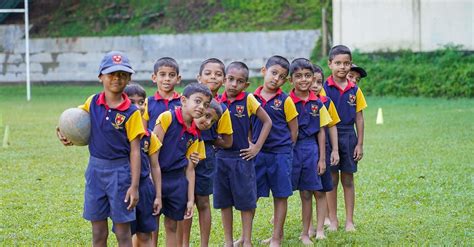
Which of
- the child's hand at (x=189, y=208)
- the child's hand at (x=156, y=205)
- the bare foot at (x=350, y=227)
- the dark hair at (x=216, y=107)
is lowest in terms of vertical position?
the bare foot at (x=350, y=227)

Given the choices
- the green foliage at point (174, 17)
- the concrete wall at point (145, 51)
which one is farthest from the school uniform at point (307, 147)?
the green foliage at point (174, 17)

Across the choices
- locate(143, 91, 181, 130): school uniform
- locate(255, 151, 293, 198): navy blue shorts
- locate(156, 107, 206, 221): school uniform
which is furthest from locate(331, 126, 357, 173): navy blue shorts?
locate(156, 107, 206, 221): school uniform

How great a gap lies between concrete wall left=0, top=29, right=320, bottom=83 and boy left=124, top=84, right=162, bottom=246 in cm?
2290

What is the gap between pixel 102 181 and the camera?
6.11 m

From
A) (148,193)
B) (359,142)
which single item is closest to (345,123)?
(359,142)

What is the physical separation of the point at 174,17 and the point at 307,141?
23801 mm

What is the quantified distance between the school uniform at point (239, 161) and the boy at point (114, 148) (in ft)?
5.00

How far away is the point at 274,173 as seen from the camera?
7883mm

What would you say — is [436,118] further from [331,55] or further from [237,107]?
[237,107]

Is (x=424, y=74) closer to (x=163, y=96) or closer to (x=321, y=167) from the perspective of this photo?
(x=321, y=167)

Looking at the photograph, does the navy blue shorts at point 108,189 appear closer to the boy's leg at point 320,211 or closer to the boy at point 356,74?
the boy's leg at point 320,211

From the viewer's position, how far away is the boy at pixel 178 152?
6719 mm

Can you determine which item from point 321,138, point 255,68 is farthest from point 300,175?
point 255,68

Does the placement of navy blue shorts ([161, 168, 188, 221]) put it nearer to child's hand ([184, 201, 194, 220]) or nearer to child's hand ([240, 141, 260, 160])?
child's hand ([184, 201, 194, 220])
